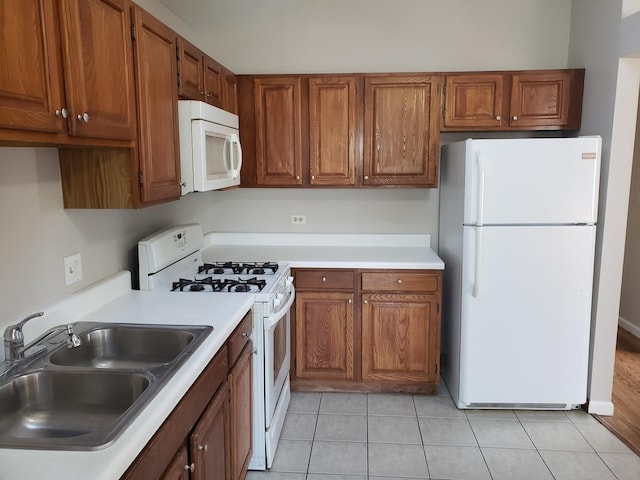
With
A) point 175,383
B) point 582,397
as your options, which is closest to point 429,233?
point 582,397

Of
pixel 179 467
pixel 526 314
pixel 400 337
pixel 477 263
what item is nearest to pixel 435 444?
pixel 400 337

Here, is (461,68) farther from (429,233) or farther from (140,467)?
(140,467)

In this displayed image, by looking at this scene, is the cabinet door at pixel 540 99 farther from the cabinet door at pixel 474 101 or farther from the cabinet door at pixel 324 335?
the cabinet door at pixel 324 335

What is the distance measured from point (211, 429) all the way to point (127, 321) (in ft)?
1.83

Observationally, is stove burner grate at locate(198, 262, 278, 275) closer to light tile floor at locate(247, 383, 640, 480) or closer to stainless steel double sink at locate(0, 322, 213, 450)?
light tile floor at locate(247, 383, 640, 480)

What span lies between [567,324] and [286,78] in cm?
235

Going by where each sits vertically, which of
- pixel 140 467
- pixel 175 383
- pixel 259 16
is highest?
pixel 259 16

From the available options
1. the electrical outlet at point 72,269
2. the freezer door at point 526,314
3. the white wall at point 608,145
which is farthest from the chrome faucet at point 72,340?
the white wall at point 608,145

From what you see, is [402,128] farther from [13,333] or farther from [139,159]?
[13,333]

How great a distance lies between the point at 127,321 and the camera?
196 cm

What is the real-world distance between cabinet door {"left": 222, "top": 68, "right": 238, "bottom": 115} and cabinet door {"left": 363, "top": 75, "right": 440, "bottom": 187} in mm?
872

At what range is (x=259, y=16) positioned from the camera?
359cm

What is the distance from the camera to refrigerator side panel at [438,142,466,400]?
10.1 ft

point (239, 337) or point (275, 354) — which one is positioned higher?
point (239, 337)
